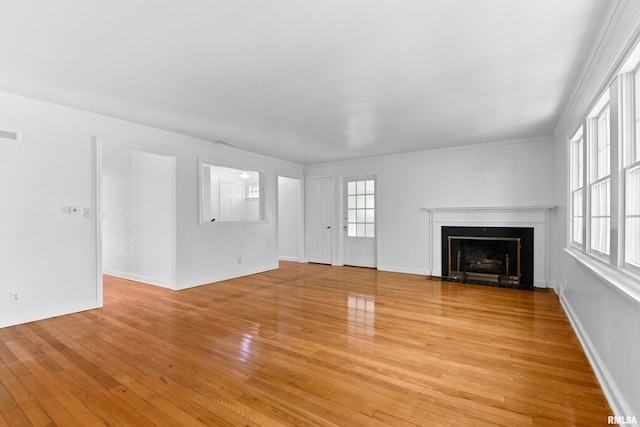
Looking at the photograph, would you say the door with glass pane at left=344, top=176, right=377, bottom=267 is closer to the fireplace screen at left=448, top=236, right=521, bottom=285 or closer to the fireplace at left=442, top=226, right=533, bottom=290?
the fireplace at left=442, top=226, right=533, bottom=290

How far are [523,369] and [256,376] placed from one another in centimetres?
204

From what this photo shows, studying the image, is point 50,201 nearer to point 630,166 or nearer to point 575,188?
point 630,166

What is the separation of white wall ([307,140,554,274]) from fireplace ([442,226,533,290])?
0.44 meters

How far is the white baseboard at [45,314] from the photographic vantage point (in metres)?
3.44

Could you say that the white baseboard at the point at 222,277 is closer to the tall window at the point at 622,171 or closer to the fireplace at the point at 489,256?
the fireplace at the point at 489,256

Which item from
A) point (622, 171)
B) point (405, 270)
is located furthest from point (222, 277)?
point (622, 171)

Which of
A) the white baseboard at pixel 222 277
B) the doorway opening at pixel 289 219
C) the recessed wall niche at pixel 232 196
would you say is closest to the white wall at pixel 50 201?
the white baseboard at pixel 222 277

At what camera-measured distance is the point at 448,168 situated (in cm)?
610

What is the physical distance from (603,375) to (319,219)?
Answer: 5.96 meters

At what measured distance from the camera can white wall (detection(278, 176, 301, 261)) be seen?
8.43m

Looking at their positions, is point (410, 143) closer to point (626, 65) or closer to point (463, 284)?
point (463, 284)

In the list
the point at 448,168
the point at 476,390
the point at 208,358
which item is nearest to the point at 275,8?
the point at 208,358

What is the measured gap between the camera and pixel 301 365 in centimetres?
253

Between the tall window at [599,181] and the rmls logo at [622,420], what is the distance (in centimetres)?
129
